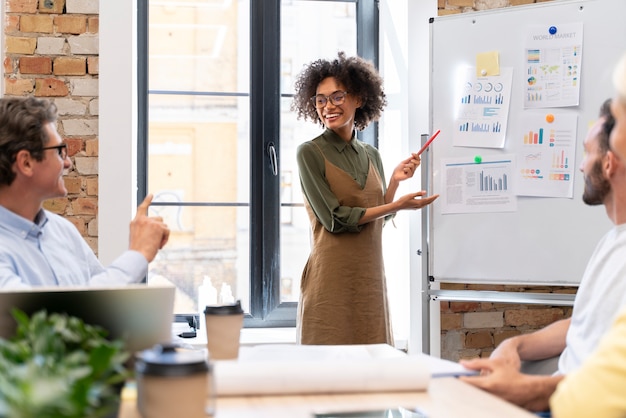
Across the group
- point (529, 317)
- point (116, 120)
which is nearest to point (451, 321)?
point (529, 317)

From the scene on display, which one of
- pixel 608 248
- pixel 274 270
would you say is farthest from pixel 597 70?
pixel 274 270

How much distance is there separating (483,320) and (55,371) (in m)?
2.72

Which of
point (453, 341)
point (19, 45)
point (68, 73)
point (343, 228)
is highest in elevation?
point (19, 45)

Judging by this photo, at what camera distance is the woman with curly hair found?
279cm

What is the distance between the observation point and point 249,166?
11.4 feet

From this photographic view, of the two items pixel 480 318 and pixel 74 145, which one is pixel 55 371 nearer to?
pixel 74 145

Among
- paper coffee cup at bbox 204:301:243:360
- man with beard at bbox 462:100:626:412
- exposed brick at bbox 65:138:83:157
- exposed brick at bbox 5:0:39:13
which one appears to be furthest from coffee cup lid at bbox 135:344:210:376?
exposed brick at bbox 5:0:39:13

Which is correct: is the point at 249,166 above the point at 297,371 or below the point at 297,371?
above

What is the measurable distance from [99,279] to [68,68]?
5.25 ft

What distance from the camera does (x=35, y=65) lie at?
299 centimetres

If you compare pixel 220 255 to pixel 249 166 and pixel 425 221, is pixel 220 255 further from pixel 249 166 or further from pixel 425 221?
pixel 425 221

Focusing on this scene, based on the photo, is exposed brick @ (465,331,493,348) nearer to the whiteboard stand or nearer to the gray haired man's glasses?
the whiteboard stand

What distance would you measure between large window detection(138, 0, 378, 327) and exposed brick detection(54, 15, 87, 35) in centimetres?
39

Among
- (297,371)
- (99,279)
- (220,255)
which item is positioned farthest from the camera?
(220,255)
